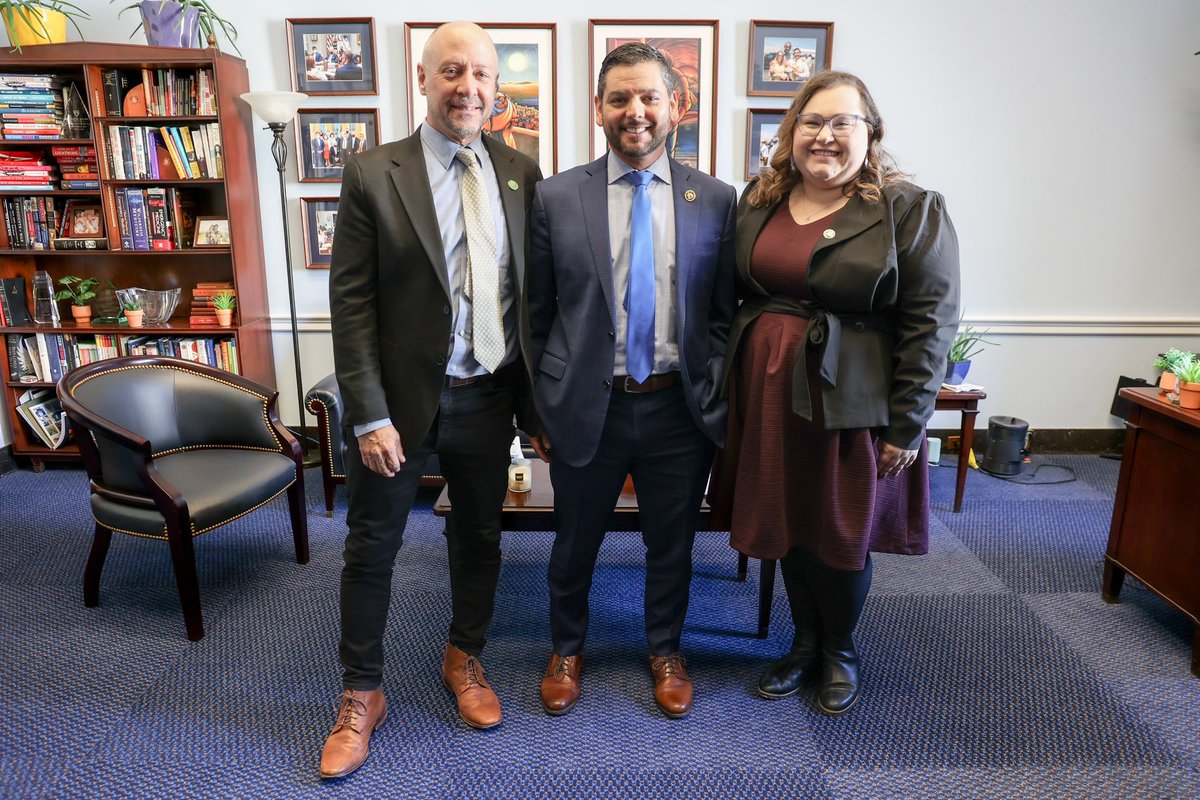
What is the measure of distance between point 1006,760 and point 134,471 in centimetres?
253

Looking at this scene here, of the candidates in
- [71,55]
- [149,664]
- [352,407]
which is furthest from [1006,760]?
[71,55]

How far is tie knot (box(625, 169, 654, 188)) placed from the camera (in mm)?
1718

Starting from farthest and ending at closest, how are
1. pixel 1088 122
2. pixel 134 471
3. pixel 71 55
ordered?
pixel 1088 122, pixel 71 55, pixel 134 471

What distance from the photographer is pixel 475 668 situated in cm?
203

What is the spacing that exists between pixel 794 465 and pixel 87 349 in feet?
11.3

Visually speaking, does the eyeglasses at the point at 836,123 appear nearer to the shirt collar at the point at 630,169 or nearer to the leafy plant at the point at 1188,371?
the shirt collar at the point at 630,169

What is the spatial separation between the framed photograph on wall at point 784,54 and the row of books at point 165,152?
2.47 metres

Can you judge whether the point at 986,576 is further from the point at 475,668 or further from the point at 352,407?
the point at 352,407

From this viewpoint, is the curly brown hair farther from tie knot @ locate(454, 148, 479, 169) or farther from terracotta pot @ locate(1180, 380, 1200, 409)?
terracotta pot @ locate(1180, 380, 1200, 409)

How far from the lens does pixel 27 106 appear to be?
11.3ft

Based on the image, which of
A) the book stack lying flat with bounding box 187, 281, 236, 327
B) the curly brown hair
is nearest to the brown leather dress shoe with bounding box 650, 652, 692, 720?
the curly brown hair

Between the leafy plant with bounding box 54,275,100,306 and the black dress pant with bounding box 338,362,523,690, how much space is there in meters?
2.73

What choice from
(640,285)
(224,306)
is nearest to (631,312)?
(640,285)

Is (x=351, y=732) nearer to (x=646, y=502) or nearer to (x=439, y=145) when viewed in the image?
(x=646, y=502)
